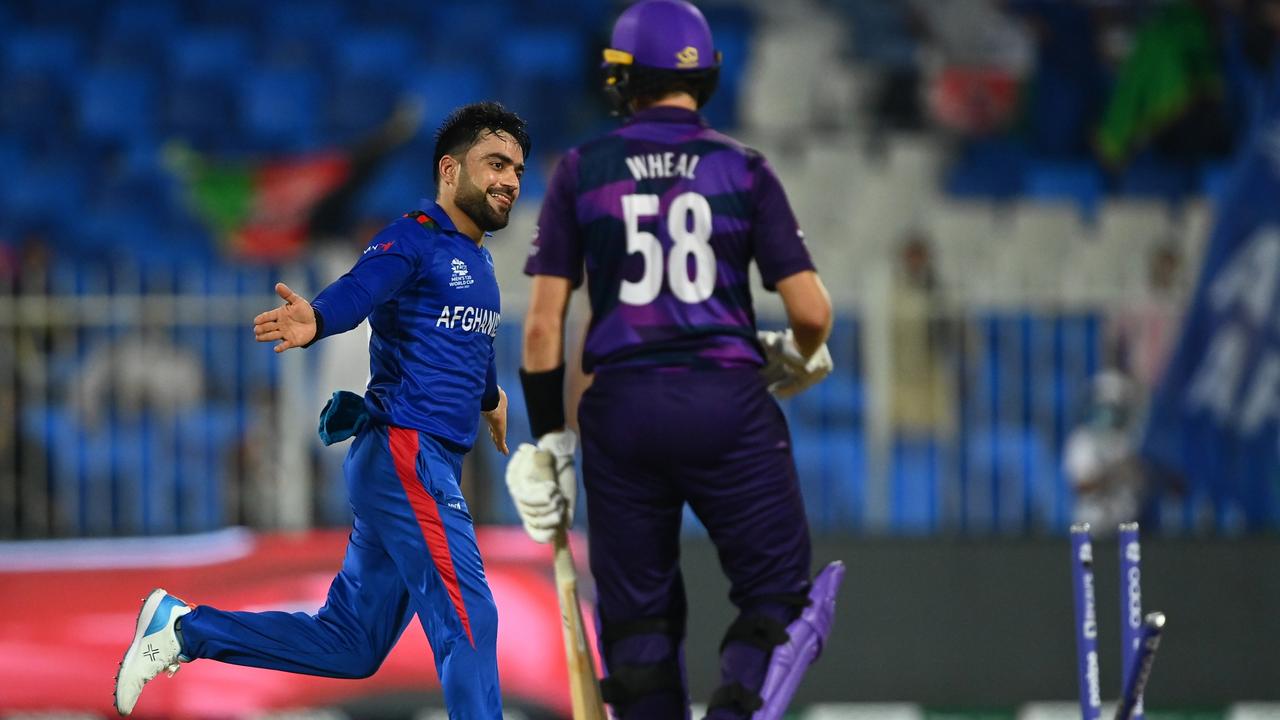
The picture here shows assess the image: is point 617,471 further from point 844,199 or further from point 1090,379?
point 844,199

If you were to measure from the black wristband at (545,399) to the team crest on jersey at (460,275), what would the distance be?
0.25 meters

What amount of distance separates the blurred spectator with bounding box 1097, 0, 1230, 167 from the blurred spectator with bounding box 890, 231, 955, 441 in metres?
4.20

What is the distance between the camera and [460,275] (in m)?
3.95

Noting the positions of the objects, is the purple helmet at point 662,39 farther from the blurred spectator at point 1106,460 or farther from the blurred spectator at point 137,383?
the blurred spectator at point 1106,460

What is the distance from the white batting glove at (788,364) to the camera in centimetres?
416

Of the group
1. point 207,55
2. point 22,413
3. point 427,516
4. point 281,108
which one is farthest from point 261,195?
point 427,516

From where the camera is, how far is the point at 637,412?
392 cm

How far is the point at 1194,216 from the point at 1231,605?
3821mm

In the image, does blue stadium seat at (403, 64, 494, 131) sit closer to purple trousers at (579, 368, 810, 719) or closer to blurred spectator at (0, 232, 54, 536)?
blurred spectator at (0, 232, 54, 536)

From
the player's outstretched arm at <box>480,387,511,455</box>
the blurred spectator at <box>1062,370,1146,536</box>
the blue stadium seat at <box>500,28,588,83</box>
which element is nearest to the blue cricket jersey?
the player's outstretched arm at <box>480,387,511,455</box>

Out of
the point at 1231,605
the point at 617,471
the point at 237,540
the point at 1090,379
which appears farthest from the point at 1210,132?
the point at 617,471

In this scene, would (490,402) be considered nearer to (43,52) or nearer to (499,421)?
(499,421)

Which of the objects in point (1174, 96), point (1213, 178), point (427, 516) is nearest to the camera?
point (427, 516)

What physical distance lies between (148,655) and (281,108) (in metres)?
7.92
